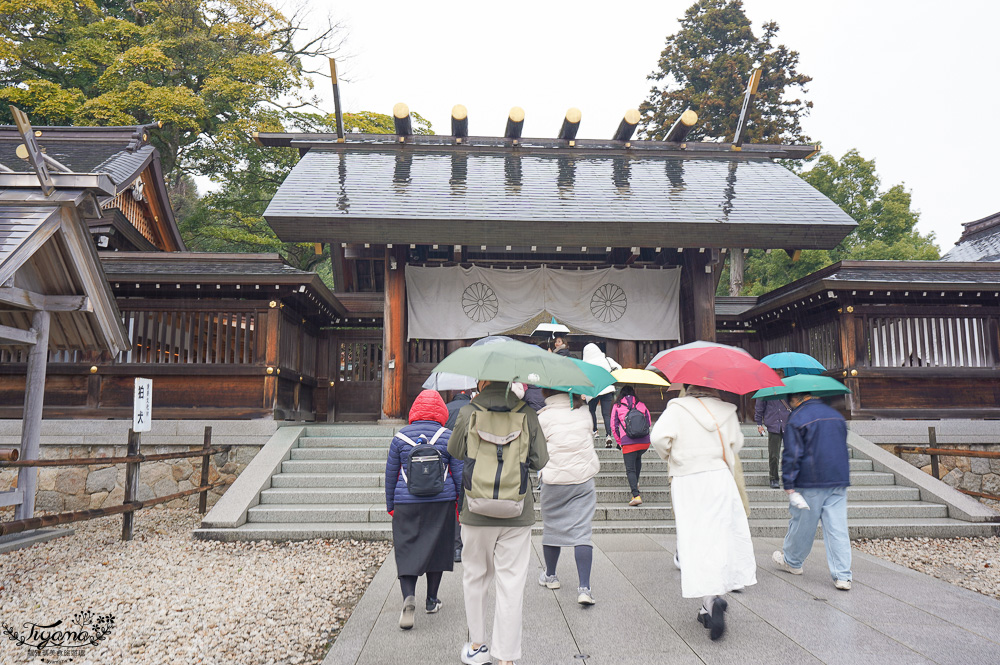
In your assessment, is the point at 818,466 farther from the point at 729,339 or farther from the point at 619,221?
the point at 729,339

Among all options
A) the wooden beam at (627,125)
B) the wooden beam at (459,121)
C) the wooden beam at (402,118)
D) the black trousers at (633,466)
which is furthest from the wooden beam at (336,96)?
the black trousers at (633,466)

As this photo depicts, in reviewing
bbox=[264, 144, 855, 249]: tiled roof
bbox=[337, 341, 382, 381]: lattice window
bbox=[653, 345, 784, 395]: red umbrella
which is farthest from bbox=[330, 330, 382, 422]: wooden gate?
bbox=[653, 345, 784, 395]: red umbrella

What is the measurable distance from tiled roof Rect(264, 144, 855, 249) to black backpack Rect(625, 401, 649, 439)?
392 centimetres

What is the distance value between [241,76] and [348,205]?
12.5 m

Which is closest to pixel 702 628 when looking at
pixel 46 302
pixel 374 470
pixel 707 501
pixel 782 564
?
pixel 707 501

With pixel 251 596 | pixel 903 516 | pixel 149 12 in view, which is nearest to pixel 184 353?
pixel 251 596

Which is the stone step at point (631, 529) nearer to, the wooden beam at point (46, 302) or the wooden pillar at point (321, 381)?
the wooden beam at point (46, 302)

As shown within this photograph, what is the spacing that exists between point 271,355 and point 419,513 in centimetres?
676

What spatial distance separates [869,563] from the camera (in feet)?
18.7

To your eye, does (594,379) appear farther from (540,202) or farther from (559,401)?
(540,202)

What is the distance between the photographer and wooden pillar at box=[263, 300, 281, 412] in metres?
9.66

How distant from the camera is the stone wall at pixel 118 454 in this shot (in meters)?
8.86

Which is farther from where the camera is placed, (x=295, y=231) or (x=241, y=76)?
(x=241, y=76)

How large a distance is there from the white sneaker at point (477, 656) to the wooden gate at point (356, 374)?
965 cm
